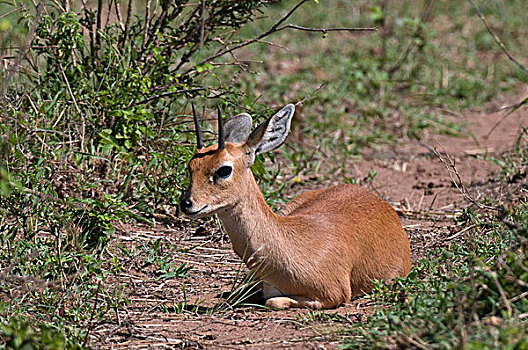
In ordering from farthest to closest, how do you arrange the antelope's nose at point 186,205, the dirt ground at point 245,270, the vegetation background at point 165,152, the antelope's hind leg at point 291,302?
the antelope's hind leg at point 291,302
the antelope's nose at point 186,205
the dirt ground at point 245,270
the vegetation background at point 165,152

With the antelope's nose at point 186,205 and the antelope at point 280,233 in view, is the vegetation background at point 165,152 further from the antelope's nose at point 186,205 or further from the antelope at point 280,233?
the antelope's nose at point 186,205

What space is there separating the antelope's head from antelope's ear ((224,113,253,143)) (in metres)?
0.03

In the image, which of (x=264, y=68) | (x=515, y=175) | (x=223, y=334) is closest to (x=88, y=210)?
(x=223, y=334)

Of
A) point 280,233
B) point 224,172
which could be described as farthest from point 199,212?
point 280,233

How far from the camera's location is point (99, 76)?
5594mm

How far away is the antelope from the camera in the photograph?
164 inches

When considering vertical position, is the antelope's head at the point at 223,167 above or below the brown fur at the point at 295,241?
above

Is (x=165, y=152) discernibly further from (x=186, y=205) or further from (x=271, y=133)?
(x=186, y=205)

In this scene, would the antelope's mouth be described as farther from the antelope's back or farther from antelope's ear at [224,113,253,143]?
the antelope's back

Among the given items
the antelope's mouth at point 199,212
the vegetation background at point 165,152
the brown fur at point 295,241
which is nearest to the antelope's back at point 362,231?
the brown fur at point 295,241

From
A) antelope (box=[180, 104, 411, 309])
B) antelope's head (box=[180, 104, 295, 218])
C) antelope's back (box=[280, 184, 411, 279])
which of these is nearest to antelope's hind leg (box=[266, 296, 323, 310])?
antelope (box=[180, 104, 411, 309])

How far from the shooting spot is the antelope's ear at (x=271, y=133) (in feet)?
14.3

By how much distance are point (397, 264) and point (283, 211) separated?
0.91 metres

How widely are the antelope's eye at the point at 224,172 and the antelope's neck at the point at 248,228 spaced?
0.13 meters
